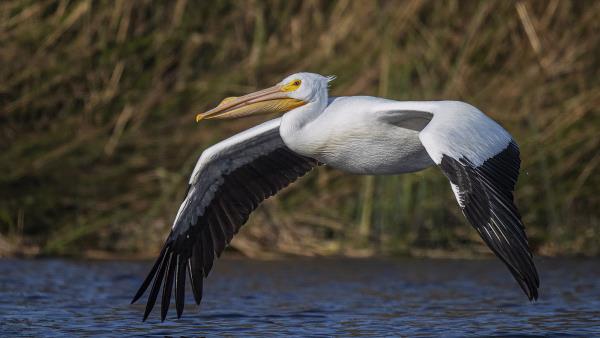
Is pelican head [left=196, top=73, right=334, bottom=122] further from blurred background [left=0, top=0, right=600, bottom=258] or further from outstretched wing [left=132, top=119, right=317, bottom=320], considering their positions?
blurred background [left=0, top=0, right=600, bottom=258]

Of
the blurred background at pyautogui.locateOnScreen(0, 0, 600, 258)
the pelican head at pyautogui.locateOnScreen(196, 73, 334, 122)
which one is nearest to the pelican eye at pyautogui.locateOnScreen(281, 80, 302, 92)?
the pelican head at pyautogui.locateOnScreen(196, 73, 334, 122)

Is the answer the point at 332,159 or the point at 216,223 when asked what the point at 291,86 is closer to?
the point at 332,159

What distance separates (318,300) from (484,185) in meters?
2.02

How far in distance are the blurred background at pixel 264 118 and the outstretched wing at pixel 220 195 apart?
5.28 feet

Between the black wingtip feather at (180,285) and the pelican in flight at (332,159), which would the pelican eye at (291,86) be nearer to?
the pelican in flight at (332,159)

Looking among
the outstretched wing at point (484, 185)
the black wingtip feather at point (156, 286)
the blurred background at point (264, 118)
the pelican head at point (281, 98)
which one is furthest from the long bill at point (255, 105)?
the blurred background at point (264, 118)

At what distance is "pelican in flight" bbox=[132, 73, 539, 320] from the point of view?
5219 millimetres

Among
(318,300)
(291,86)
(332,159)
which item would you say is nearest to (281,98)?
(291,86)

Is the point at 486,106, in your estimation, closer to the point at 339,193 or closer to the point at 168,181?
the point at 339,193

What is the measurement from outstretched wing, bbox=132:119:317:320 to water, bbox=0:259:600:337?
0.86 ft

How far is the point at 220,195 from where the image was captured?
6.82m

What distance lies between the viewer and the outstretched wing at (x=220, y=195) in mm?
6512

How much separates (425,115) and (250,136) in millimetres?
1077

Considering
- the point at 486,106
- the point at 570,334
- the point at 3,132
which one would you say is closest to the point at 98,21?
the point at 3,132
